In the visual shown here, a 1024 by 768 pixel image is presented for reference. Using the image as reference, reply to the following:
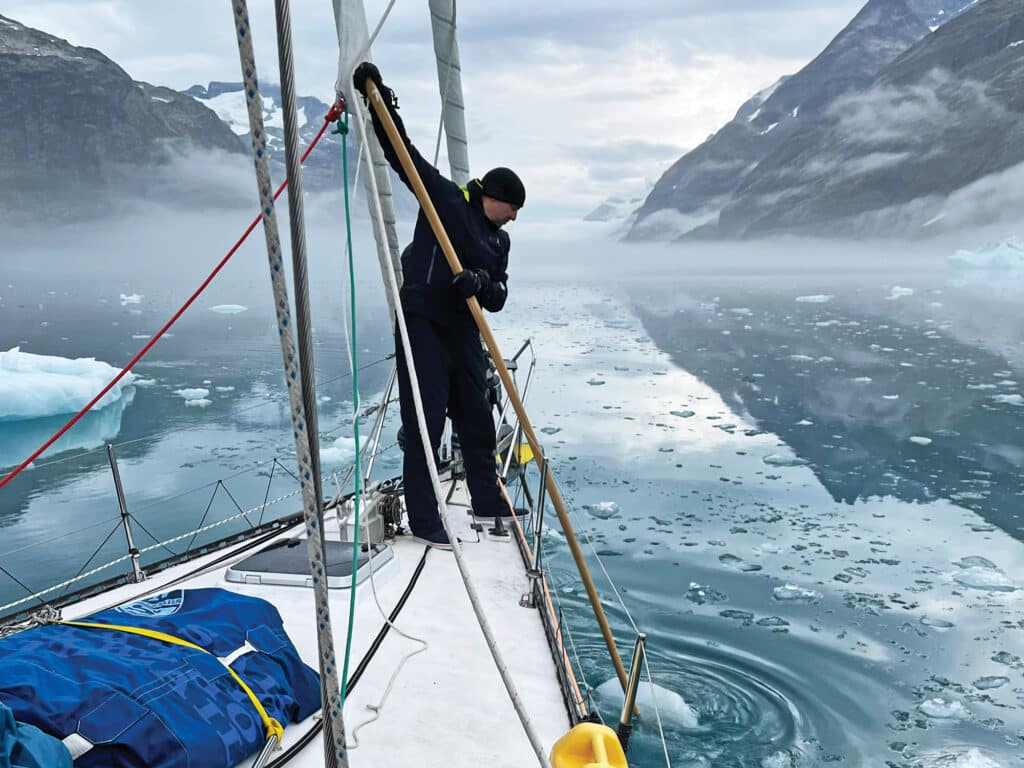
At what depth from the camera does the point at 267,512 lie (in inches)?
397

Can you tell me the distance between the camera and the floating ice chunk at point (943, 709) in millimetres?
4160

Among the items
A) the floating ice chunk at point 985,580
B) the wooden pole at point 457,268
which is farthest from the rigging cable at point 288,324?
the floating ice chunk at point 985,580

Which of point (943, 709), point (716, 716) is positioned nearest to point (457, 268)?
point (716, 716)

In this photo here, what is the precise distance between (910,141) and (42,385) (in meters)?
123

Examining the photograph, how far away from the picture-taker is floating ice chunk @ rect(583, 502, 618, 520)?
303 inches

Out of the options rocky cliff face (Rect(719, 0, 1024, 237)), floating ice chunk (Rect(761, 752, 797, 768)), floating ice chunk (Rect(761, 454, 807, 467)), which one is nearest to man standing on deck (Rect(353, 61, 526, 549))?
floating ice chunk (Rect(761, 752, 797, 768))

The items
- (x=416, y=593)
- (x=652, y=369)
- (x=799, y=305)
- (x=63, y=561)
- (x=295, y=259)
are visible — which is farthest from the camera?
(x=799, y=305)

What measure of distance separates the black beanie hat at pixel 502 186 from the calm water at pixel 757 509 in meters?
1.90

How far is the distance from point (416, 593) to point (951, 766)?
2970mm

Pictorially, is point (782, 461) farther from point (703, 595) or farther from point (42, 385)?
point (42, 385)

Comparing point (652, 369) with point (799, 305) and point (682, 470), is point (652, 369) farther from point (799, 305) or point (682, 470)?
point (799, 305)

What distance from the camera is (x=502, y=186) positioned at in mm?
2715

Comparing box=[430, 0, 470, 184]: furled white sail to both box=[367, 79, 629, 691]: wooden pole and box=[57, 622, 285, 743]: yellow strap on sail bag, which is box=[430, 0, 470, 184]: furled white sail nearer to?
box=[367, 79, 629, 691]: wooden pole

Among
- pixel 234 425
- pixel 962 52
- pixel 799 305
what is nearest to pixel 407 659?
pixel 234 425
